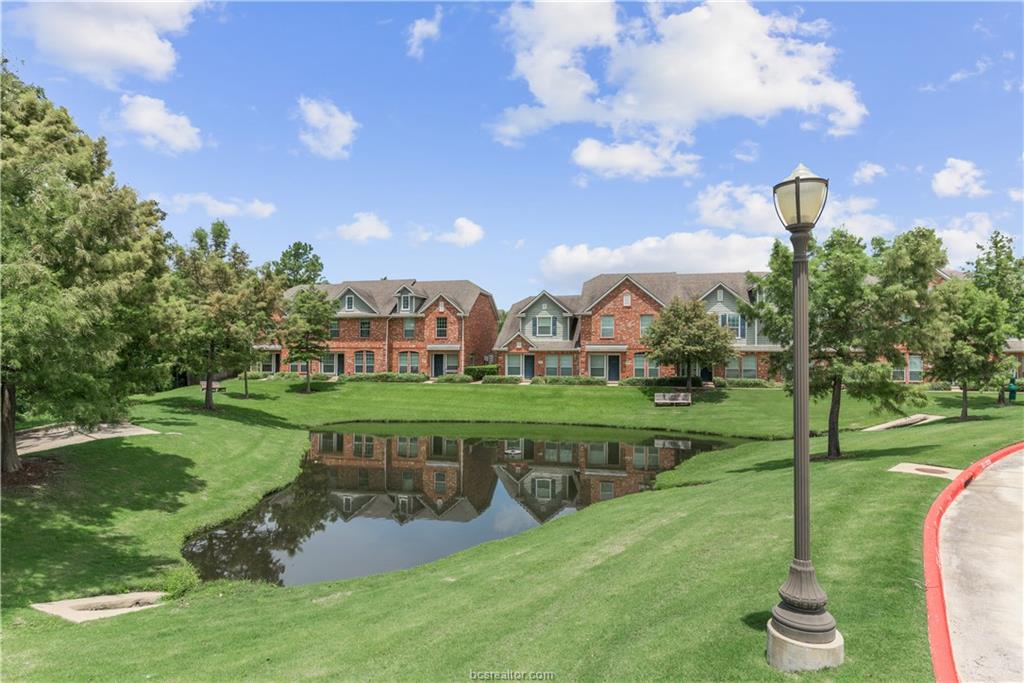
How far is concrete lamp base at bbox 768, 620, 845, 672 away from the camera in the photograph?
18.1 ft

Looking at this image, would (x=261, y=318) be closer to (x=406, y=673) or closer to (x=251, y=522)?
(x=251, y=522)

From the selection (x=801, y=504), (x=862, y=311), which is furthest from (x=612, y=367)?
(x=801, y=504)

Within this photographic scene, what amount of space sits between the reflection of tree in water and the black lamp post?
11458mm

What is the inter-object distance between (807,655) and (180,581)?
12.6m


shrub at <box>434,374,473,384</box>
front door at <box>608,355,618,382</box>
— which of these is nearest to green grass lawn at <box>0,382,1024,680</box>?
shrub at <box>434,374,473,384</box>

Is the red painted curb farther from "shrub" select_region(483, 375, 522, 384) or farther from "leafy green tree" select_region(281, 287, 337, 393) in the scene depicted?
"leafy green tree" select_region(281, 287, 337, 393)

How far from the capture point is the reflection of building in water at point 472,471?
1986 centimetres

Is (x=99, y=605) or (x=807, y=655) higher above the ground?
(x=807, y=655)

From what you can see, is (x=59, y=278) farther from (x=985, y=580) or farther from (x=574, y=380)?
(x=574, y=380)

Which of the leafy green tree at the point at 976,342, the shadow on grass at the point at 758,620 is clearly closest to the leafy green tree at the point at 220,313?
the shadow on grass at the point at 758,620

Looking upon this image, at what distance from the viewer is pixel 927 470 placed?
1336 cm

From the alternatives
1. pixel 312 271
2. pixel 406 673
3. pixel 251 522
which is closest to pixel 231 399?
pixel 251 522

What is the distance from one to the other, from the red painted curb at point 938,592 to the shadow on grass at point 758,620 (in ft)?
5.23

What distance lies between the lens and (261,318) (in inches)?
1528
